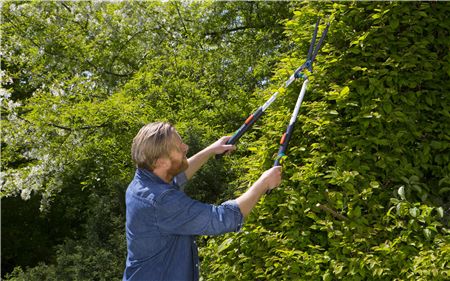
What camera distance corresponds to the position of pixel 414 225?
121 inches

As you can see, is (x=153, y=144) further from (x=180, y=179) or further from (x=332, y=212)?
(x=332, y=212)

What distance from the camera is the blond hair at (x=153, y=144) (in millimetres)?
2795

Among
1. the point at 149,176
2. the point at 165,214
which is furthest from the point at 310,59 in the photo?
the point at 165,214

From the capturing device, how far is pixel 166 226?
2732mm

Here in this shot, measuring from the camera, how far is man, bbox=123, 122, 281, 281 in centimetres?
271

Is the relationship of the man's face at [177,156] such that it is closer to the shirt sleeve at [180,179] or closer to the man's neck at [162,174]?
the man's neck at [162,174]

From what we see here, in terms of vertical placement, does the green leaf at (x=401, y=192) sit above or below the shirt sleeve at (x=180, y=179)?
below

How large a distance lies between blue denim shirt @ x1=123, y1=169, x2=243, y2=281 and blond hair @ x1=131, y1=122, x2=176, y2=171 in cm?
6

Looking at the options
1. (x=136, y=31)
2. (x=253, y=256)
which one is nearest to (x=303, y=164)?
(x=253, y=256)

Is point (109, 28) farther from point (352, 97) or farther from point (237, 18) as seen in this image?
point (352, 97)

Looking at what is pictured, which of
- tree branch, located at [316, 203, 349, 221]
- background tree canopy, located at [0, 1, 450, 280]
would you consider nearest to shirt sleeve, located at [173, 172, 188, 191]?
background tree canopy, located at [0, 1, 450, 280]

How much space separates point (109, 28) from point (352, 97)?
231 inches

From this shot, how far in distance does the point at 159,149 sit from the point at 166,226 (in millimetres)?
351

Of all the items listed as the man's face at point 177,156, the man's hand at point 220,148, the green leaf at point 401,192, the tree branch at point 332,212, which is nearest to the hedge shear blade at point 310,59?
the man's hand at point 220,148
